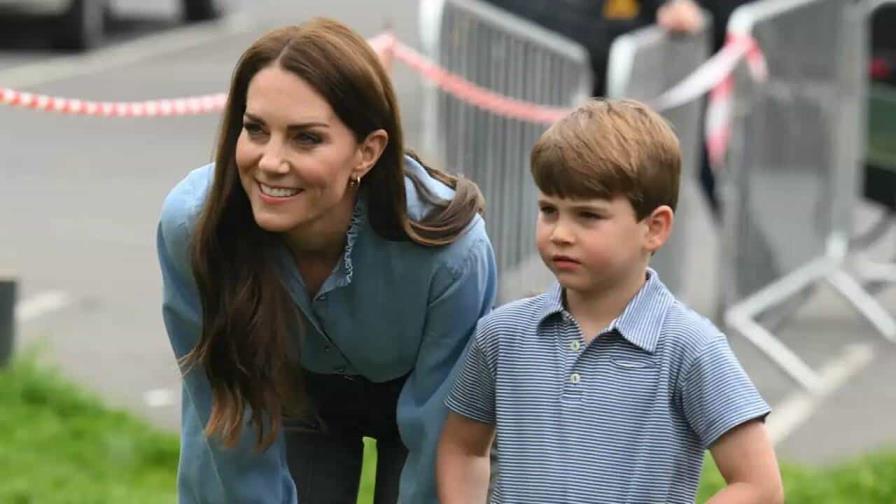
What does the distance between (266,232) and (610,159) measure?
706 mm

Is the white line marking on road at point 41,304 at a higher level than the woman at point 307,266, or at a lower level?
lower

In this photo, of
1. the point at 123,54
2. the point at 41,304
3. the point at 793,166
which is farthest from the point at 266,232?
the point at 123,54

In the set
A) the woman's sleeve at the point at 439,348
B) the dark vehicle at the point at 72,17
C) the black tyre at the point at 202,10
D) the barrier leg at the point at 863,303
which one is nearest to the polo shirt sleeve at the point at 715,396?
the woman's sleeve at the point at 439,348

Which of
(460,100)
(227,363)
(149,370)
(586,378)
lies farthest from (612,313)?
(149,370)

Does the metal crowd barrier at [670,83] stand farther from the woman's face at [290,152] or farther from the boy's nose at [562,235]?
the boy's nose at [562,235]

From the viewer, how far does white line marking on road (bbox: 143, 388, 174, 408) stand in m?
7.03

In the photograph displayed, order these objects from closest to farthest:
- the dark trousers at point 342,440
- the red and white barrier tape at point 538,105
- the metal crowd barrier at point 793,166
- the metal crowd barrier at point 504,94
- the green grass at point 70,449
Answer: the dark trousers at point 342,440
the green grass at point 70,449
the red and white barrier tape at point 538,105
the metal crowd barrier at point 504,94
the metal crowd barrier at point 793,166

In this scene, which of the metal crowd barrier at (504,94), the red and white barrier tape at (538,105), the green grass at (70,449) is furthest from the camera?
the metal crowd barrier at (504,94)

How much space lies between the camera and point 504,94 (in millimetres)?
7289

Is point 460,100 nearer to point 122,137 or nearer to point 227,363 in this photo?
point 227,363

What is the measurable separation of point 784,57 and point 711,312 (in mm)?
1275

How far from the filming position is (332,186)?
351 centimetres

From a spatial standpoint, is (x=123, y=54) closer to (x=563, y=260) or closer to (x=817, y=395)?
(x=817, y=395)

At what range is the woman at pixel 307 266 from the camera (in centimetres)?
346
